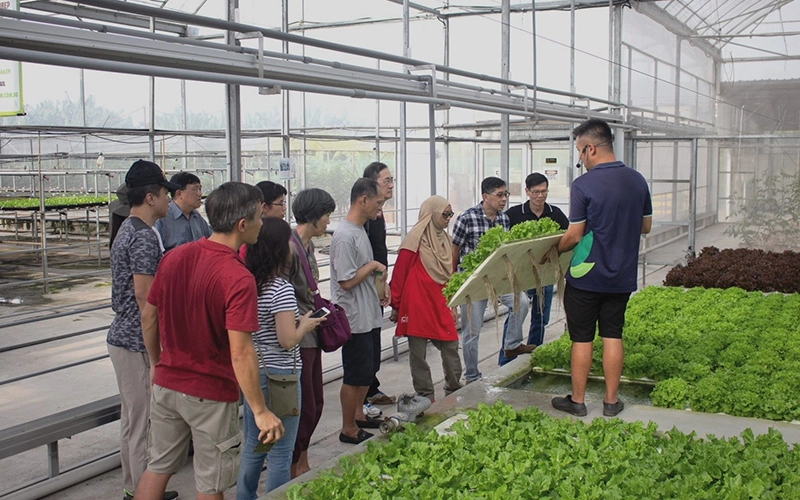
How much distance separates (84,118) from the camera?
517 inches

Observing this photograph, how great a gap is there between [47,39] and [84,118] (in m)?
9.84

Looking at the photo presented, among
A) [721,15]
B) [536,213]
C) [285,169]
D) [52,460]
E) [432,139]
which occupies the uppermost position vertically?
[721,15]

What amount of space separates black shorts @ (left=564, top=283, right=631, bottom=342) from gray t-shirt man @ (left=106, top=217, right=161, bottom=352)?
2665 mm

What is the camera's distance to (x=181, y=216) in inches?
229

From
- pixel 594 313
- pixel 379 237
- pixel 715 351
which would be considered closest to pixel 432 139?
pixel 379 237

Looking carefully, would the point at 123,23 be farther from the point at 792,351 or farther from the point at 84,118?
the point at 792,351

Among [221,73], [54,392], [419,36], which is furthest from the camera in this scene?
[419,36]

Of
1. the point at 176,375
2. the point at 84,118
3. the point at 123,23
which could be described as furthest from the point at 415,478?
the point at 84,118

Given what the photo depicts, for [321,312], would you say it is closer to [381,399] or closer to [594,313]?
[594,313]

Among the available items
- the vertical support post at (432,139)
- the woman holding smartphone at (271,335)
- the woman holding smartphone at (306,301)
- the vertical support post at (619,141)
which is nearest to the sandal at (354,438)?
the woman holding smartphone at (306,301)

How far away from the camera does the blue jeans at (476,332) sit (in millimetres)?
6984

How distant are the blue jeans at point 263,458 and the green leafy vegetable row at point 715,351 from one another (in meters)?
2.75

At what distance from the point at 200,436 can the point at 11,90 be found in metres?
6.26

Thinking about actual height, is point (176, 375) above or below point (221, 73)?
below
